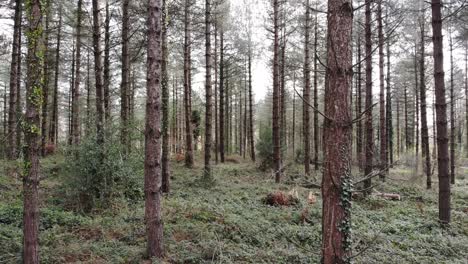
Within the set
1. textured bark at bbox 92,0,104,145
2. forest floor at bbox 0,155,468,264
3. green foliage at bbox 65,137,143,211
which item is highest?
textured bark at bbox 92,0,104,145

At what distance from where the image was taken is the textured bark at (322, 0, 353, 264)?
3.33 metres

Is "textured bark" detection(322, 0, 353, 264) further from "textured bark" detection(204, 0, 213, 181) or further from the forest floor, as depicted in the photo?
"textured bark" detection(204, 0, 213, 181)

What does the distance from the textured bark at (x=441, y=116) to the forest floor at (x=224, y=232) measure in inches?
27.1

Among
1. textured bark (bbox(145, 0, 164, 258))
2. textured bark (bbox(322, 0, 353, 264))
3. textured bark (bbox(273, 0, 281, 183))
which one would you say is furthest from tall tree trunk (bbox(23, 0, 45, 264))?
textured bark (bbox(273, 0, 281, 183))

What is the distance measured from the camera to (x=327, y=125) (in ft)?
11.2

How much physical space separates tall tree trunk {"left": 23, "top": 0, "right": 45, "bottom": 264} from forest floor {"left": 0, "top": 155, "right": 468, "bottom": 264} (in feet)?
1.91

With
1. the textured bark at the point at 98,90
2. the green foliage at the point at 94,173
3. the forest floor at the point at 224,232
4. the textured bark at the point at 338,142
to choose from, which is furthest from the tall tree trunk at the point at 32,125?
the textured bark at the point at 338,142

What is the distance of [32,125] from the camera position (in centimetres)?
441

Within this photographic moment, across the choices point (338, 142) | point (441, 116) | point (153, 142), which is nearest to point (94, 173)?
point (153, 142)

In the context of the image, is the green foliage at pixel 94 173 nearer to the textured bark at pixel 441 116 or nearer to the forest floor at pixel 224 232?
the forest floor at pixel 224 232

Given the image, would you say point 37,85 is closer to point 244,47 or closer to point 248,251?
point 248,251

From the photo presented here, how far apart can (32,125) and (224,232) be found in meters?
3.87

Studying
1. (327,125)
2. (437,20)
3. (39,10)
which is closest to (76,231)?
(39,10)

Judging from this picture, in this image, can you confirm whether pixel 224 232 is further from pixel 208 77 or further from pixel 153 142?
pixel 208 77
